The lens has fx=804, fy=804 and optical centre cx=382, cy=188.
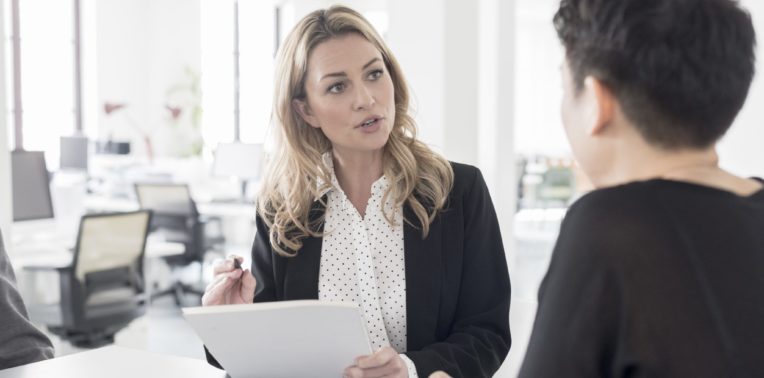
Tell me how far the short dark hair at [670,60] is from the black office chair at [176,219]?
595cm

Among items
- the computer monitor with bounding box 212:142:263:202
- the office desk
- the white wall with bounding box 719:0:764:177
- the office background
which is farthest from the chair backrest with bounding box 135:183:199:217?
the office desk

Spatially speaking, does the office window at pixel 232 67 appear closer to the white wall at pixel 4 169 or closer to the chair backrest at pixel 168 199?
the chair backrest at pixel 168 199

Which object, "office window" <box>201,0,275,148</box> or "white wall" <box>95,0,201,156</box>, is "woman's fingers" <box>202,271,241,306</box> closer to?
"white wall" <box>95,0,201,156</box>

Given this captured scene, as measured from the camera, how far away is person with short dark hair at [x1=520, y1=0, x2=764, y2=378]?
2.54ft

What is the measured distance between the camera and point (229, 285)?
1.67m

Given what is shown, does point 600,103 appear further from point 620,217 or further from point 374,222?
point 374,222

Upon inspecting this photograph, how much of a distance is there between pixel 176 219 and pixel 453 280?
5.26 meters

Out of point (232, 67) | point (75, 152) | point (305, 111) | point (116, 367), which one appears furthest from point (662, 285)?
point (232, 67)

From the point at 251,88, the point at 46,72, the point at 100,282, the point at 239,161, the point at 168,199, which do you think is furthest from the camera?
the point at 251,88

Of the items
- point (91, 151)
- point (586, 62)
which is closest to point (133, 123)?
point (91, 151)

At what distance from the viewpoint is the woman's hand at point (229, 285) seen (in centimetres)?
166

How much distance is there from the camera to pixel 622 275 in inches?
30.7

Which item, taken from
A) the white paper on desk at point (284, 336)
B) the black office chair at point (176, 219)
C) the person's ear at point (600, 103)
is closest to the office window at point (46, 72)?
the black office chair at point (176, 219)

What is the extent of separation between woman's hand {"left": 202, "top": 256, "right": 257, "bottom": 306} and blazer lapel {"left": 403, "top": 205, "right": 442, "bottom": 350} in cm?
34
